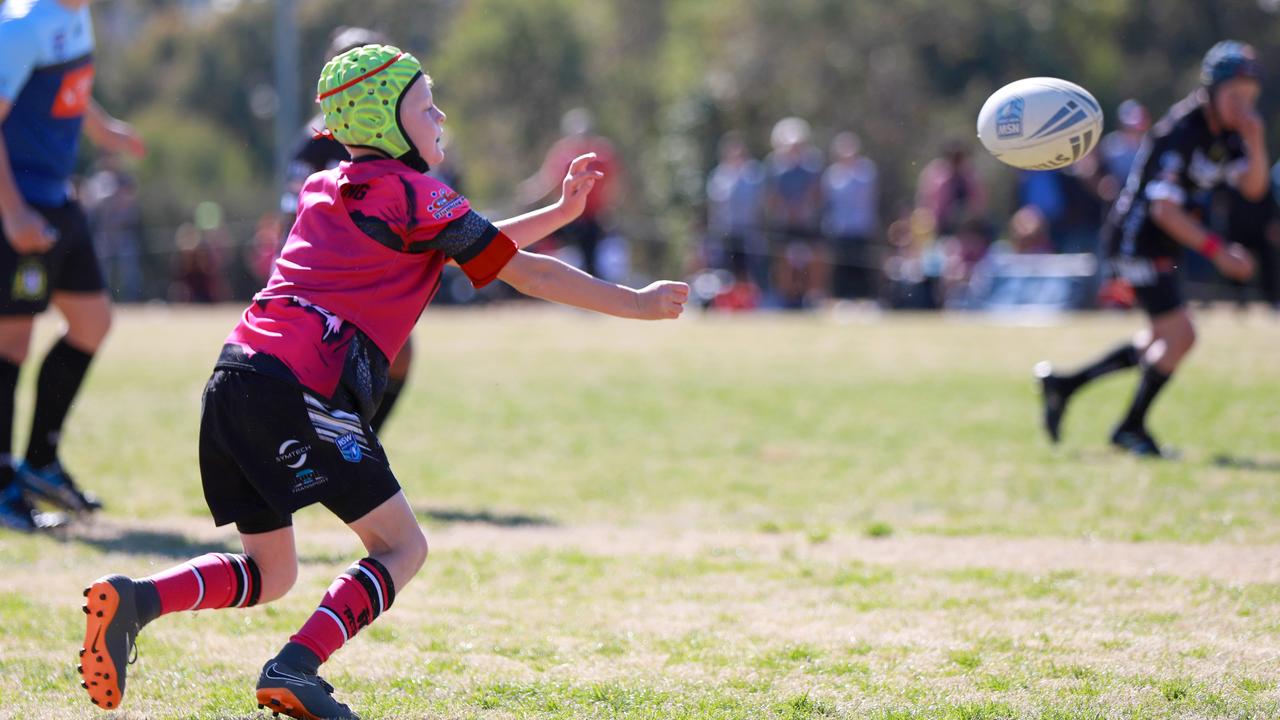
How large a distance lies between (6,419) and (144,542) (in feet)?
3.50

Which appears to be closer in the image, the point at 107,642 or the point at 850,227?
the point at 107,642

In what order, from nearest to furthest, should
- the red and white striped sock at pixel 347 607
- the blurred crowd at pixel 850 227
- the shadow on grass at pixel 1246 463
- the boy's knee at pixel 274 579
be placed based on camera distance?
1. the red and white striped sock at pixel 347 607
2. the boy's knee at pixel 274 579
3. the shadow on grass at pixel 1246 463
4. the blurred crowd at pixel 850 227

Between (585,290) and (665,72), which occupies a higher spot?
(665,72)

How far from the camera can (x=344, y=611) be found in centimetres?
370

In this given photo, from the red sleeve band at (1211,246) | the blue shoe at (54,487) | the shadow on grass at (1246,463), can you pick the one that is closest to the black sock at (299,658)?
the blue shoe at (54,487)

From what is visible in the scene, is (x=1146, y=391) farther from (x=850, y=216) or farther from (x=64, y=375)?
(x=850, y=216)

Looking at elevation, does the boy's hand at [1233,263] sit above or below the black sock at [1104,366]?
above

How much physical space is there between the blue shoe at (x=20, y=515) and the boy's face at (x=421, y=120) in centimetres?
355

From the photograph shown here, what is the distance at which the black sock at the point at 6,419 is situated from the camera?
6629mm

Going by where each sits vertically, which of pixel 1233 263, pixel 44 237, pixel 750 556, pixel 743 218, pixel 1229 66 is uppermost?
pixel 1229 66

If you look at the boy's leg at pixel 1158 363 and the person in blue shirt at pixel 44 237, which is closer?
the person in blue shirt at pixel 44 237

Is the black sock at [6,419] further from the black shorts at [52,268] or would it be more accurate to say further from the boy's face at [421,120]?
the boy's face at [421,120]

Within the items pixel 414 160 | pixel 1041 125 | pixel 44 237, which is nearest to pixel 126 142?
pixel 44 237

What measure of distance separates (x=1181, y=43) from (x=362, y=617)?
28875 millimetres
